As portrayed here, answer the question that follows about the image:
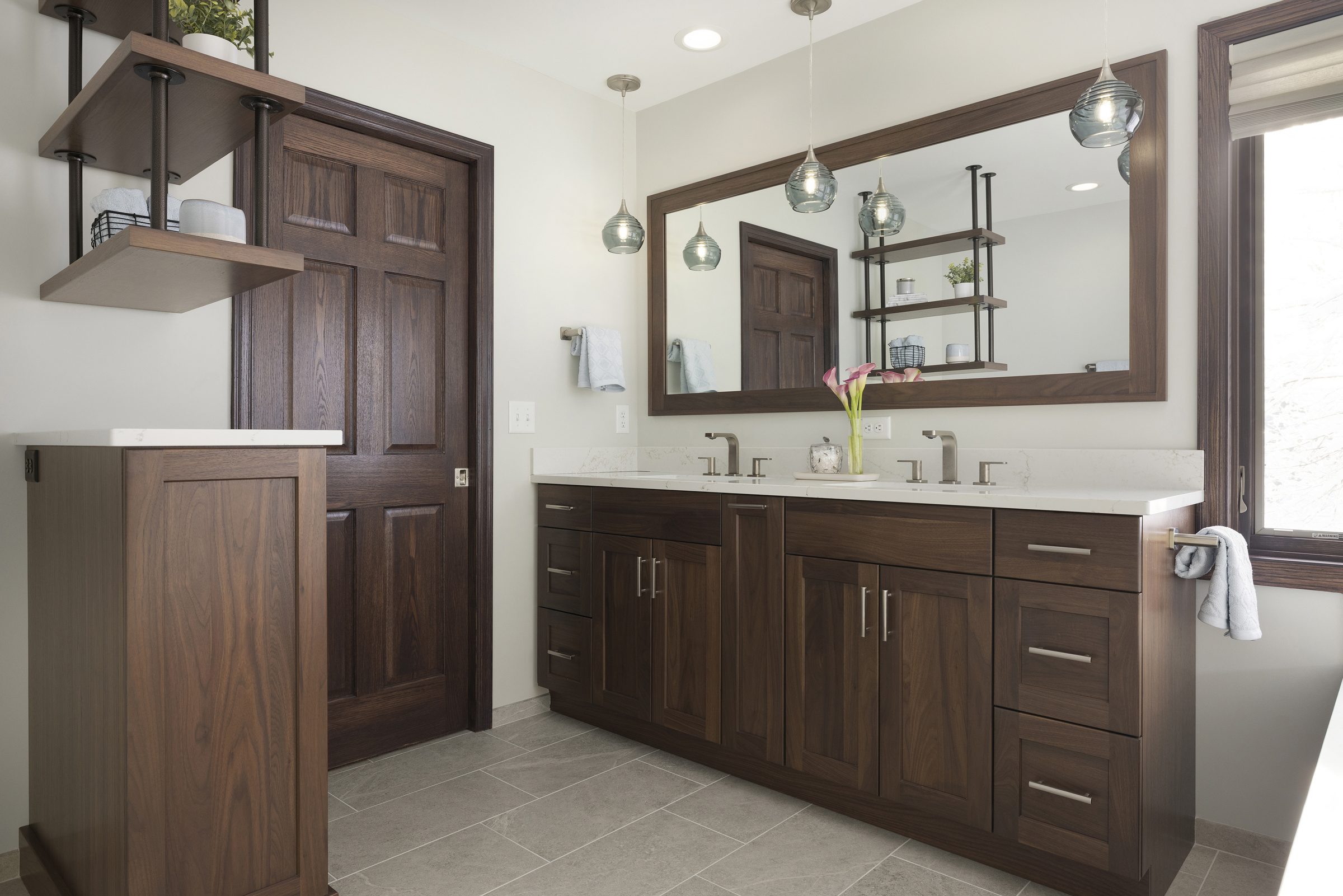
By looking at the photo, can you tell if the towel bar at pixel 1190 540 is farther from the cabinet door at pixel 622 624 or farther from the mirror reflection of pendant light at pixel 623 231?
the mirror reflection of pendant light at pixel 623 231

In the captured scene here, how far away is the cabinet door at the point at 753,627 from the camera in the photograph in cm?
233

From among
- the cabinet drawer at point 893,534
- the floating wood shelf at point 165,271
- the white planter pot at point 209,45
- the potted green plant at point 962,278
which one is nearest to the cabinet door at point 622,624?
the cabinet drawer at point 893,534

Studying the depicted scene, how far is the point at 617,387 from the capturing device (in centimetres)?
326

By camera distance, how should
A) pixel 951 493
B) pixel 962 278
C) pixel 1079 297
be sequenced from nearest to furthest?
pixel 951 493 < pixel 1079 297 < pixel 962 278

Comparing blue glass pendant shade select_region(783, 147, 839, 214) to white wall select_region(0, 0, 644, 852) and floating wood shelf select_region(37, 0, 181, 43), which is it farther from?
floating wood shelf select_region(37, 0, 181, 43)

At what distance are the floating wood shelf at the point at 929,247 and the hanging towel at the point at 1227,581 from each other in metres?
1.05

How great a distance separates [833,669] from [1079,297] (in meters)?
1.26

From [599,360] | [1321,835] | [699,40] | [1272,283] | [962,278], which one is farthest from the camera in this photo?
[599,360]

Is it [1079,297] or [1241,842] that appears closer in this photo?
[1241,842]

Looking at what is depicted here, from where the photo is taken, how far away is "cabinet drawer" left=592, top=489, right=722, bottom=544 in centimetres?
251

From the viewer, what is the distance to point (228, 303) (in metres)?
2.32

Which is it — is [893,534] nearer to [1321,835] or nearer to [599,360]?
[1321,835]

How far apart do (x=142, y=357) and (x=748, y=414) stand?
1966 millimetres

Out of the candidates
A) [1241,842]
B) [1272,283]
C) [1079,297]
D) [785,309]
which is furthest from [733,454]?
[1241,842]
